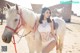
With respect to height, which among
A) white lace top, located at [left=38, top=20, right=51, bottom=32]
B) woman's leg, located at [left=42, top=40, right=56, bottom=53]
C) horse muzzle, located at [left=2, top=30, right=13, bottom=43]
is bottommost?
woman's leg, located at [left=42, top=40, right=56, bottom=53]

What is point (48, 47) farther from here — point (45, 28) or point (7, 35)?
point (7, 35)

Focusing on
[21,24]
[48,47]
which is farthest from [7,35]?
[48,47]

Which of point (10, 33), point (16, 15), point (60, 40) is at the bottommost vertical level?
point (60, 40)

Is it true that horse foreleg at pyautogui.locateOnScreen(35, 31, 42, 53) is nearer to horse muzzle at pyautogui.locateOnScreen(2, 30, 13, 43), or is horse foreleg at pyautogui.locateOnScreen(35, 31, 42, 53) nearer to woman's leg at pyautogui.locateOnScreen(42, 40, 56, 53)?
woman's leg at pyautogui.locateOnScreen(42, 40, 56, 53)

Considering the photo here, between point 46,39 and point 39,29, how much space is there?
29 centimetres

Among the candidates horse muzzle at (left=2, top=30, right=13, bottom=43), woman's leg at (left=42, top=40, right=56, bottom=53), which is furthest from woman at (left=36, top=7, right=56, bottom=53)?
horse muzzle at (left=2, top=30, right=13, bottom=43)

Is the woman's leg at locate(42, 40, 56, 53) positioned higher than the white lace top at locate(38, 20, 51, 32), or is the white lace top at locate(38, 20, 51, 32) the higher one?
the white lace top at locate(38, 20, 51, 32)

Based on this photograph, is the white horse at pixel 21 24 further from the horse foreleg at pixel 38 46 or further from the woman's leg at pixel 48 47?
the woman's leg at pixel 48 47

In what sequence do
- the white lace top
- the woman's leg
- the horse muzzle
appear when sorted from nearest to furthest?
the horse muzzle → the white lace top → the woman's leg

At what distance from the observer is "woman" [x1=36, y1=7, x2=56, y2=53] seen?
558 centimetres

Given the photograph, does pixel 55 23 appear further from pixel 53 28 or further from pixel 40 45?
pixel 40 45

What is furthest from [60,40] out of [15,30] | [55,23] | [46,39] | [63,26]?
[15,30]

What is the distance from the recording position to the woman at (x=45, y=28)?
558cm

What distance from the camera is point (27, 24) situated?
18.3 feet
